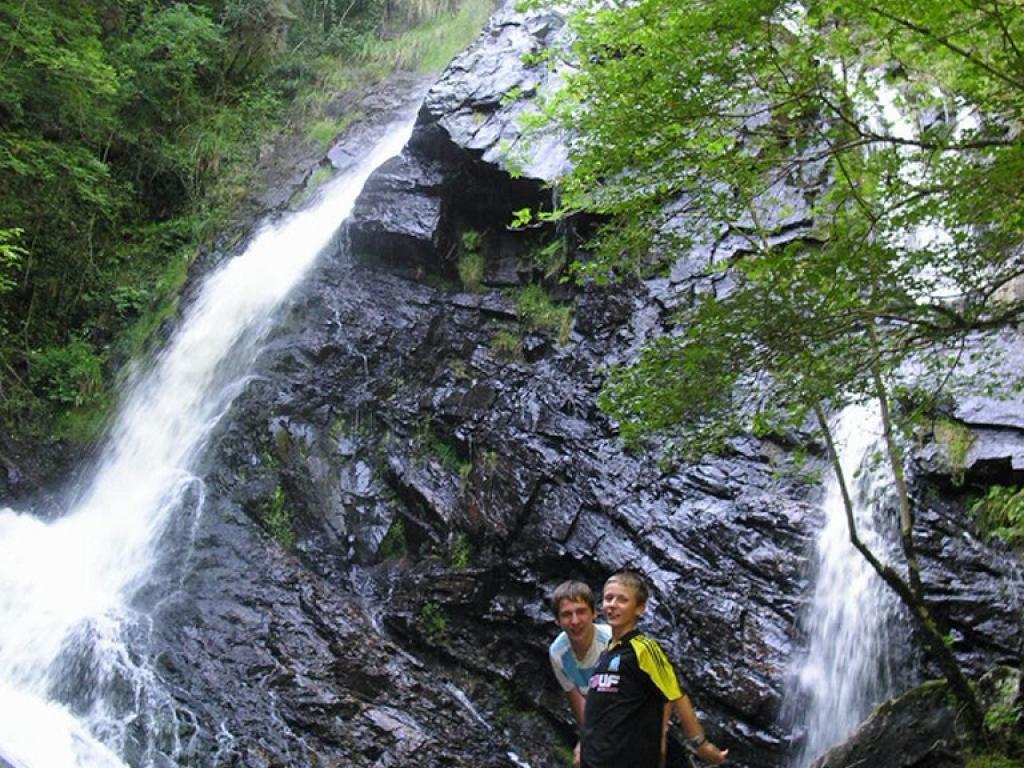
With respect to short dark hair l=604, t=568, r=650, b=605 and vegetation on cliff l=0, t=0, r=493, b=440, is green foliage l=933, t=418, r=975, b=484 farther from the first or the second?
vegetation on cliff l=0, t=0, r=493, b=440

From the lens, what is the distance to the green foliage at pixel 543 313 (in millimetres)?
9125

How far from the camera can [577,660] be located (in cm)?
378

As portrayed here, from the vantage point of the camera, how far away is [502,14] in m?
13.7

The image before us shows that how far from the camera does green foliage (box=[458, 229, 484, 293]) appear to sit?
10.2 meters

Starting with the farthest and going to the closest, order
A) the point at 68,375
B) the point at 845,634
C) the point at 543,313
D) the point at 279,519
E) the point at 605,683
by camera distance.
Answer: the point at 68,375
the point at 543,313
the point at 279,519
the point at 845,634
the point at 605,683

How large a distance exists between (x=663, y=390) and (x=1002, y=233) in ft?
6.13

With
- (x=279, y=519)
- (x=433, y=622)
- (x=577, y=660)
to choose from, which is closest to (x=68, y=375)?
(x=279, y=519)

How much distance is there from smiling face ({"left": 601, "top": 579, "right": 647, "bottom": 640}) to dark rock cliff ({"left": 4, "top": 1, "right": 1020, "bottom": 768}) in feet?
11.1

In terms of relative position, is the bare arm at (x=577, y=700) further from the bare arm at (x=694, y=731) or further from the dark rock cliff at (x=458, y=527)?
the dark rock cliff at (x=458, y=527)

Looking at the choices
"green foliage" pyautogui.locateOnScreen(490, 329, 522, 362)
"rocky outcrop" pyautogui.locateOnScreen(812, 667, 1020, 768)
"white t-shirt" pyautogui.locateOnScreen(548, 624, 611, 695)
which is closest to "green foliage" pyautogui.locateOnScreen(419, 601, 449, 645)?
"green foliage" pyautogui.locateOnScreen(490, 329, 522, 362)

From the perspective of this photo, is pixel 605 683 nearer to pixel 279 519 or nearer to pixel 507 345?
pixel 279 519

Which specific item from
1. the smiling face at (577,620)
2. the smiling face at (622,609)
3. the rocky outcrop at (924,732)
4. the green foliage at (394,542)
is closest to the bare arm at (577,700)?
the smiling face at (577,620)

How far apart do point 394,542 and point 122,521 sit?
124 inches

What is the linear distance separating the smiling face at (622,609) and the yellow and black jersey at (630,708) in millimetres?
79
